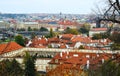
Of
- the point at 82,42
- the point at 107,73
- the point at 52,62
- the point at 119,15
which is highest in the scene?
the point at 119,15

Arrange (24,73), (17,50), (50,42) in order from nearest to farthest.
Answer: (24,73) < (17,50) < (50,42)

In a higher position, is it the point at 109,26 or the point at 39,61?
the point at 109,26

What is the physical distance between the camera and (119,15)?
4117 mm

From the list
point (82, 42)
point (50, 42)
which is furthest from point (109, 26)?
point (82, 42)

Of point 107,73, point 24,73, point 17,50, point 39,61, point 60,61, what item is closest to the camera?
point 107,73

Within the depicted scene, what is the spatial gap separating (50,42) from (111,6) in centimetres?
3774

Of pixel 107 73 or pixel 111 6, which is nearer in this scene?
pixel 111 6

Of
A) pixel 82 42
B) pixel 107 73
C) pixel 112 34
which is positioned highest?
pixel 112 34

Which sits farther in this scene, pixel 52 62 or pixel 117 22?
pixel 52 62

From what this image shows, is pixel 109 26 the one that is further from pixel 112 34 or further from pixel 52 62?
→ pixel 52 62

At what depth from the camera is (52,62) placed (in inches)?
992

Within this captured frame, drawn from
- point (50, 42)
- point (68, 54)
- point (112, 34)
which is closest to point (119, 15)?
point (112, 34)

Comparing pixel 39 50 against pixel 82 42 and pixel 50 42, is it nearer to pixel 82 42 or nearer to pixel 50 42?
pixel 50 42

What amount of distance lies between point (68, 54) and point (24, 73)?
7822 millimetres
